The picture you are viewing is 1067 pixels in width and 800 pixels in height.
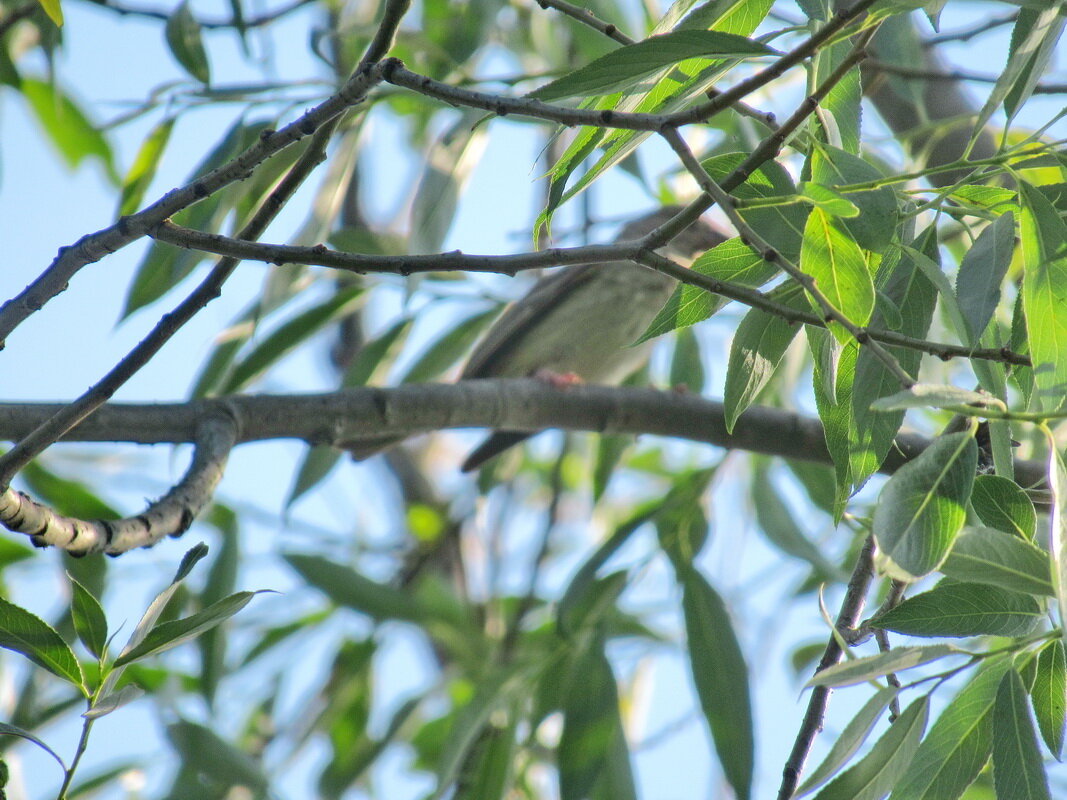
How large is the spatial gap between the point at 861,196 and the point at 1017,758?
702 millimetres

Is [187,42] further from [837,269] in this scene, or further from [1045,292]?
[1045,292]

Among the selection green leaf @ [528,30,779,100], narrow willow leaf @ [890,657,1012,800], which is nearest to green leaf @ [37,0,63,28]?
green leaf @ [528,30,779,100]

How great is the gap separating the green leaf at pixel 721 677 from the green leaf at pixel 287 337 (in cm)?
146

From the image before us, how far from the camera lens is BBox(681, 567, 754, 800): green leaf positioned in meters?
2.39

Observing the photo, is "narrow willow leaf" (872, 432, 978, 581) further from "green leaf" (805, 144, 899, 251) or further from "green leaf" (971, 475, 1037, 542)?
"green leaf" (805, 144, 899, 251)

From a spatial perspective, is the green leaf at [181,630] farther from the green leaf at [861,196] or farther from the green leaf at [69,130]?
the green leaf at [69,130]

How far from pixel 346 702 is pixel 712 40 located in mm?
3484

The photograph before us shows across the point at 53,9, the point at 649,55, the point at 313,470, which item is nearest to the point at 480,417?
the point at 313,470

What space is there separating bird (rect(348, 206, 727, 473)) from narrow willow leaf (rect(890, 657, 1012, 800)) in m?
3.16

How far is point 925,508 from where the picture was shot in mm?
1094

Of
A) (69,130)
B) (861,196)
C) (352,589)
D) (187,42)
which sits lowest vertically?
(861,196)

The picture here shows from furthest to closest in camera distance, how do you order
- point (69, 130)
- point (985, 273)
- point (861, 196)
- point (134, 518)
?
point (69, 130) < point (134, 518) < point (985, 273) < point (861, 196)

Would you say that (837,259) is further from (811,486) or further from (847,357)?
(811,486)

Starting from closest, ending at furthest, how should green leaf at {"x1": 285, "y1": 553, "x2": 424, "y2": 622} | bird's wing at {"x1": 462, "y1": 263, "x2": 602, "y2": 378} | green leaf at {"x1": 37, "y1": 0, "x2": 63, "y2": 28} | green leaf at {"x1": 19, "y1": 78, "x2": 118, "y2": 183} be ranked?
green leaf at {"x1": 37, "y1": 0, "x2": 63, "y2": 28}
green leaf at {"x1": 285, "y1": 553, "x2": 424, "y2": 622}
green leaf at {"x1": 19, "y1": 78, "x2": 118, "y2": 183}
bird's wing at {"x1": 462, "y1": 263, "x2": 602, "y2": 378}
